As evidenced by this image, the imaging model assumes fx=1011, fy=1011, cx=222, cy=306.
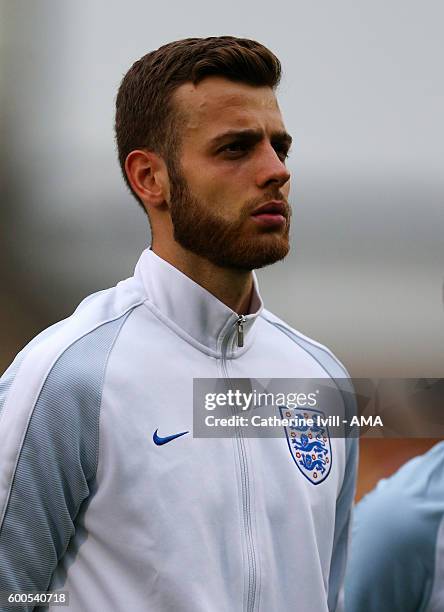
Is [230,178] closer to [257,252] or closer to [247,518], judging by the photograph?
[257,252]

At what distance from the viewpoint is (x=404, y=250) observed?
3.85 meters

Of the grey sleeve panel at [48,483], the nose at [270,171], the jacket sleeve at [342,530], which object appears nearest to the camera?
the grey sleeve panel at [48,483]

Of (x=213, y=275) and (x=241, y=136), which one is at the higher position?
(x=241, y=136)

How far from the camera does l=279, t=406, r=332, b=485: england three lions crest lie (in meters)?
1.32

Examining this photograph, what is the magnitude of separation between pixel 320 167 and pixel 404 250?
47 centimetres

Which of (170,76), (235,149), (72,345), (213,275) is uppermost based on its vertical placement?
(170,76)

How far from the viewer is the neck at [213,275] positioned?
4.38 feet

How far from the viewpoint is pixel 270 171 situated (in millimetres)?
1271

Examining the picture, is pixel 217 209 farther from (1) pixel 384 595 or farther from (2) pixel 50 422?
(1) pixel 384 595

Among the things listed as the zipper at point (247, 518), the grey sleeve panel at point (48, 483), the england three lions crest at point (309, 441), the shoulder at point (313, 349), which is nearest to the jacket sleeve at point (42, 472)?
the grey sleeve panel at point (48, 483)

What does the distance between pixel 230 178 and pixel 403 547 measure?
22.5 inches

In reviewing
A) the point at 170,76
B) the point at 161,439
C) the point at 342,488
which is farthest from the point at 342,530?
the point at 170,76

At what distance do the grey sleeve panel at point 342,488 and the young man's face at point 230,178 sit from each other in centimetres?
22

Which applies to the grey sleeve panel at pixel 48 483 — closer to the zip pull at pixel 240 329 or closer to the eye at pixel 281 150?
the zip pull at pixel 240 329
